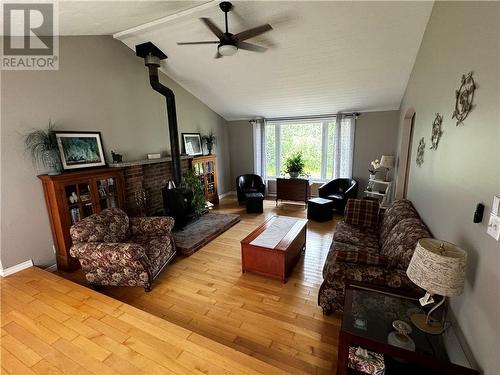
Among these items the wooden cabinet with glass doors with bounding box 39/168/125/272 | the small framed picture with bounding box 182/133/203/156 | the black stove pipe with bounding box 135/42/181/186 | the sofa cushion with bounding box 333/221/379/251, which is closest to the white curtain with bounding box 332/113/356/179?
the sofa cushion with bounding box 333/221/379/251

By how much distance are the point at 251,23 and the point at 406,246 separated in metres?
Answer: 3.08

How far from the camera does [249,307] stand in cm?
227

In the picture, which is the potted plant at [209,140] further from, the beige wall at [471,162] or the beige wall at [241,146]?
the beige wall at [471,162]

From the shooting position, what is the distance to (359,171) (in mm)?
5410

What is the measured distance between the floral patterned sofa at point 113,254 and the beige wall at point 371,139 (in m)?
4.58

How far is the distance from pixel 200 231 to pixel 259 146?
3.17m

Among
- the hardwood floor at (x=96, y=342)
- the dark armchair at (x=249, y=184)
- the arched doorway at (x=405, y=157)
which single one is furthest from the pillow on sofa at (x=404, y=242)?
the dark armchair at (x=249, y=184)

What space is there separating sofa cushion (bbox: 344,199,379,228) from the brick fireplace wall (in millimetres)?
3325

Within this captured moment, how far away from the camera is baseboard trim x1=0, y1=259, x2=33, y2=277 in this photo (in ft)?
8.41

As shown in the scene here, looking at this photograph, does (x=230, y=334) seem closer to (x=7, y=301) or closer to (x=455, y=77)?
(x=7, y=301)

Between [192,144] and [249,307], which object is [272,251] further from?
[192,144]

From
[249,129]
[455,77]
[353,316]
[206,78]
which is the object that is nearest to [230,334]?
[353,316]

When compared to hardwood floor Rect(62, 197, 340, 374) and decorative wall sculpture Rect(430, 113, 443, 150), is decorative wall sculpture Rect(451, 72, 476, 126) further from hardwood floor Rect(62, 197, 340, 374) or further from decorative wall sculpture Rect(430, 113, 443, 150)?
hardwood floor Rect(62, 197, 340, 374)

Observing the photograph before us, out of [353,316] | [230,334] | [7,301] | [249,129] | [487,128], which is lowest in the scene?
[230,334]
